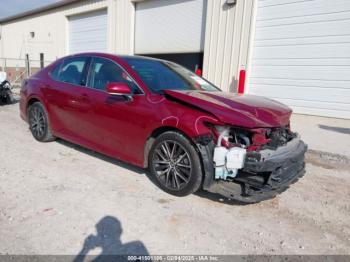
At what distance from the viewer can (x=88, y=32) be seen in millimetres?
14797

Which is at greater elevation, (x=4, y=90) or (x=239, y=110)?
(x=239, y=110)

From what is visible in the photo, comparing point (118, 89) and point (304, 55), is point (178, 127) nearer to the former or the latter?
point (118, 89)

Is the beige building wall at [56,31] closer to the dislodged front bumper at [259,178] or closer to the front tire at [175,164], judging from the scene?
the front tire at [175,164]

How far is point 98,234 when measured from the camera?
2.52 m

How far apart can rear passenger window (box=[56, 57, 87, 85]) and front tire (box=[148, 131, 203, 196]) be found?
5.71 feet

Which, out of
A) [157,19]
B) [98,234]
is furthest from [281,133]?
[157,19]

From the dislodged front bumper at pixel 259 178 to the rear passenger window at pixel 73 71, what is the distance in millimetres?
2590

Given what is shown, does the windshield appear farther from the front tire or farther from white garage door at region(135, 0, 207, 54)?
white garage door at region(135, 0, 207, 54)

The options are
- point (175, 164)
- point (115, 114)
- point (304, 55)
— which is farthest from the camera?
Result: point (304, 55)

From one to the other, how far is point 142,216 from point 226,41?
296 inches

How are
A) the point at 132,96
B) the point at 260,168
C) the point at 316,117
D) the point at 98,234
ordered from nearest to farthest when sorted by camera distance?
1. the point at 98,234
2. the point at 260,168
3. the point at 132,96
4. the point at 316,117

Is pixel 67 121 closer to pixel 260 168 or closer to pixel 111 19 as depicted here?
pixel 260 168

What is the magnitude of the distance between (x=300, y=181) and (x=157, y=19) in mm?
9498

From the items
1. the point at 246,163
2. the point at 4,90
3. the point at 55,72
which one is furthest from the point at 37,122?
the point at 4,90
